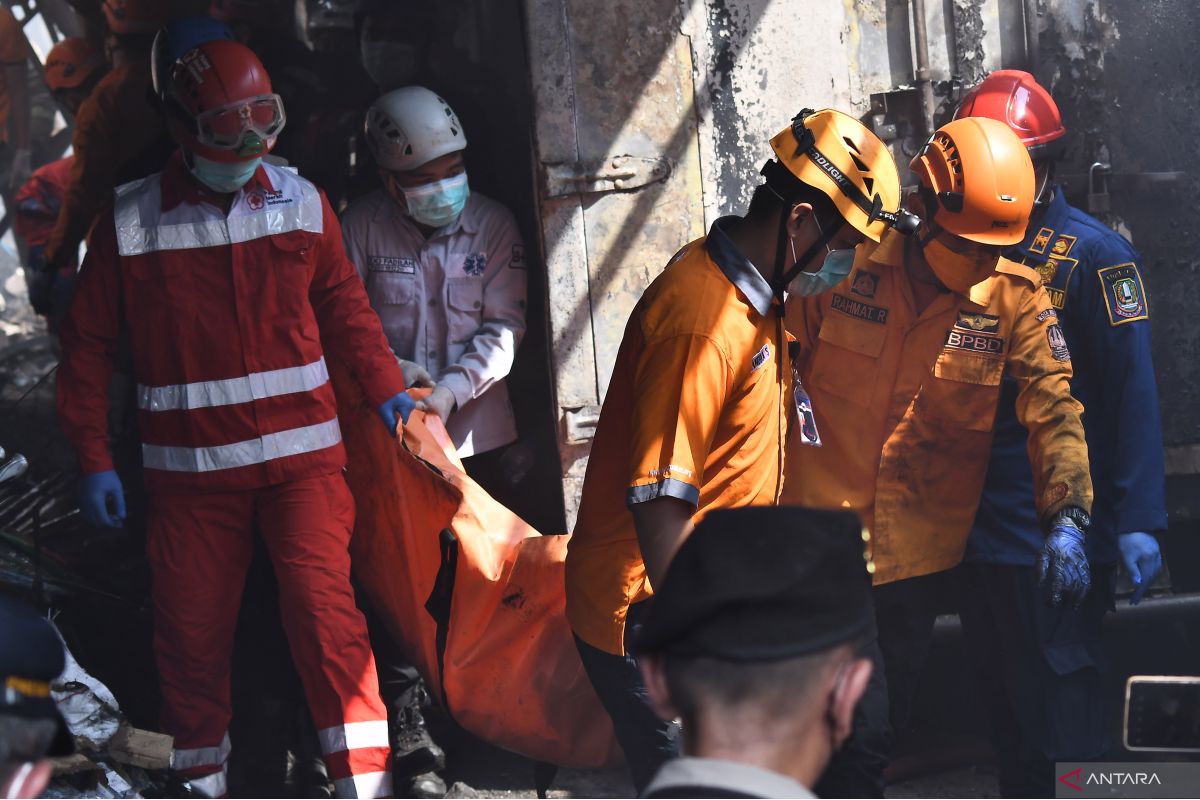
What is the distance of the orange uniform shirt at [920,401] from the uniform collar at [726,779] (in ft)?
7.76

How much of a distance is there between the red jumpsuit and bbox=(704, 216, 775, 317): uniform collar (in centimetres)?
153

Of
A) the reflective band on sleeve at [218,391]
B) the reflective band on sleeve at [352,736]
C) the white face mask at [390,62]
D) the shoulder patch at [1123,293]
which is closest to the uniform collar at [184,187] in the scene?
the reflective band on sleeve at [218,391]

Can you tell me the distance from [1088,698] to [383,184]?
9.19ft

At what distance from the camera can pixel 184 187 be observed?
4.00 meters

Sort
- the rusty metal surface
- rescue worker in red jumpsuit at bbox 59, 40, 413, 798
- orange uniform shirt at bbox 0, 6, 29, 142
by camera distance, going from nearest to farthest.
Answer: rescue worker in red jumpsuit at bbox 59, 40, 413, 798 → the rusty metal surface → orange uniform shirt at bbox 0, 6, 29, 142

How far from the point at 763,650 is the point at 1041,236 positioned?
294 centimetres

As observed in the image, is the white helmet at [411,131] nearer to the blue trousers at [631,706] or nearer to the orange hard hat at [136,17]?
the orange hard hat at [136,17]

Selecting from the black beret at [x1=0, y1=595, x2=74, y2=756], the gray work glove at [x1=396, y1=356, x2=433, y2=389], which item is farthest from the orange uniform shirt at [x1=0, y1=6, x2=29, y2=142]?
the black beret at [x1=0, y1=595, x2=74, y2=756]

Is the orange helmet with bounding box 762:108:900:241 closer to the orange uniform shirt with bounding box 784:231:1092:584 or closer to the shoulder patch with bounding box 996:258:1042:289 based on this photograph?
the orange uniform shirt with bounding box 784:231:1092:584

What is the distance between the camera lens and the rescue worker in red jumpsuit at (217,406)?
13.0 ft

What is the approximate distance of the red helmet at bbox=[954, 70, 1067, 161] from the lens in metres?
4.41

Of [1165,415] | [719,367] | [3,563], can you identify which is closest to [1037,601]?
[1165,415]

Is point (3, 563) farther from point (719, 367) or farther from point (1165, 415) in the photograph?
point (1165, 415)

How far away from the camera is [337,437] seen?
4.18 meters
